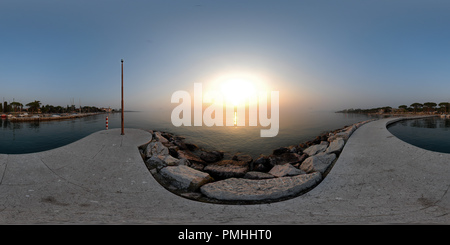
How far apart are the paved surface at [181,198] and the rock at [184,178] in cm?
59

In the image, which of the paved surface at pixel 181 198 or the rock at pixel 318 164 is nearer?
the paved surface at pixel 181 198

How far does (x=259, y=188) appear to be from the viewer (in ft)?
19.8

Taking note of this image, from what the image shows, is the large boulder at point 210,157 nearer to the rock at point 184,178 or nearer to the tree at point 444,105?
the rock at point 184,178

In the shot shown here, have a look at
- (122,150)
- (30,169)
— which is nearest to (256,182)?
(122,150)

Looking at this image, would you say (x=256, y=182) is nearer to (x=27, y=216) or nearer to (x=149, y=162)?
(x=149, y=162)

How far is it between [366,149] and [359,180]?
4.34 metres

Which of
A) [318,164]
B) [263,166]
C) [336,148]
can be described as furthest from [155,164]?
[336,148]

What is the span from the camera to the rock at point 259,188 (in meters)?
5.58

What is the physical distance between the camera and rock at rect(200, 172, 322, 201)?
558 cm

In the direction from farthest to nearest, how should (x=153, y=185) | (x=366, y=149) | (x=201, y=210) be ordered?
(x=366, y=149) → (x=153, y=185) → (x=201, y=210)

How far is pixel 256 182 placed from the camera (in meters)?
6.55

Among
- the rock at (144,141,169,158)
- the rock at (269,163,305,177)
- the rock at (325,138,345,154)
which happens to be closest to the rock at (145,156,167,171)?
the rock at (144,141,169,158)

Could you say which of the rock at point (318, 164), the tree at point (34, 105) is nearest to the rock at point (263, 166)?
the rock at point (318, 164)

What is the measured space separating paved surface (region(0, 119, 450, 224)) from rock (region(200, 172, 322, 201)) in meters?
0.35
